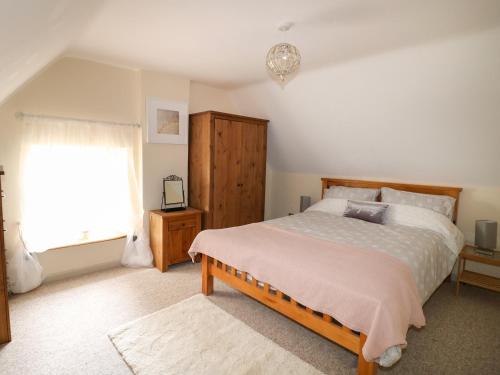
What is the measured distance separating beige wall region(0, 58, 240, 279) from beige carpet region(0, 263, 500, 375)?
0.29m

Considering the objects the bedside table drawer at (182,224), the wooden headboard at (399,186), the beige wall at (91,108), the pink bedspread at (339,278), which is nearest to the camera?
the pink bedspread at (339,278)

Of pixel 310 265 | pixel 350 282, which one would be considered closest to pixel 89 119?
pixel 310 265

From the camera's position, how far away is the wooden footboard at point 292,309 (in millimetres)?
1753

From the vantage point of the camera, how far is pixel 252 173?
4.12 metres

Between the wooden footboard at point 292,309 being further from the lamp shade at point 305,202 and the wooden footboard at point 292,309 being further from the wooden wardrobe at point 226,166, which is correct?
the lamp shade at point 305,202

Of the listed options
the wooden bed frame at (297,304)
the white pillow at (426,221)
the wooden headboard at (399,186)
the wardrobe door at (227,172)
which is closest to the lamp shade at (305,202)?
the wooden headboard at (399,186)

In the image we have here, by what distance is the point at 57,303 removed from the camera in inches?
103

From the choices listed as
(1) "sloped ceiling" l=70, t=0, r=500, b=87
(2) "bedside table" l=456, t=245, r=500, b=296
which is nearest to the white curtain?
(1) "sloped ceiling" l=70, t=0, r=500, b=87

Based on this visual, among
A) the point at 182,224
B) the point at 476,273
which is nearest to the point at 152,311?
the point at 182,224

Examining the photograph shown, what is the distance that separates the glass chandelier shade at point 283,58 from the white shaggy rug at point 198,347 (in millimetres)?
2006

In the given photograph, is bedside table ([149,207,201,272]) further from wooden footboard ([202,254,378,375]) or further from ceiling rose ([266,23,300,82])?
ceiling rose ([266,23,300,82])

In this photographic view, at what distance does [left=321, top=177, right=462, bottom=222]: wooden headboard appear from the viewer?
328 centimetres

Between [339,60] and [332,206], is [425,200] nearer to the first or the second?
[332,206]

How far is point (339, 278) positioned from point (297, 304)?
45 cm
